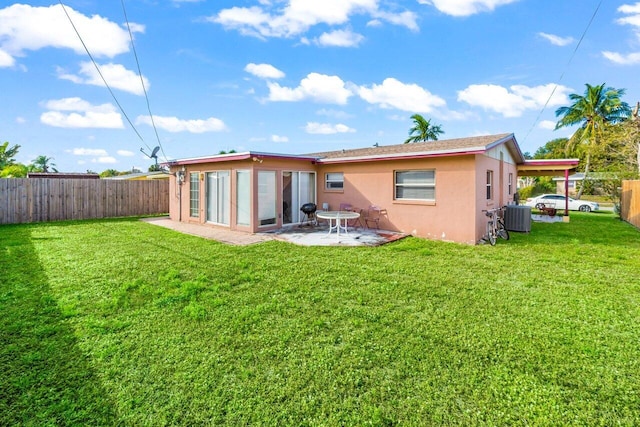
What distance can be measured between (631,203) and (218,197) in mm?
17964

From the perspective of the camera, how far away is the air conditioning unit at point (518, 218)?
1152 cm

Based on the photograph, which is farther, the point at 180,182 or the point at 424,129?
the point at 424,129

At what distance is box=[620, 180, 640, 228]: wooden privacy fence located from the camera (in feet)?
43.7

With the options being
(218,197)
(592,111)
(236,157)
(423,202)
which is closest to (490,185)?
(423,202)

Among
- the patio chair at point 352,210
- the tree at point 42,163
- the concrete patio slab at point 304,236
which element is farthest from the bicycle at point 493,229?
the tree at point 42,163

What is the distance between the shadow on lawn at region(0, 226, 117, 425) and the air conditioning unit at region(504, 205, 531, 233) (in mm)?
12880

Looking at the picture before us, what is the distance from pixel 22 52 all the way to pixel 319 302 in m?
15.9

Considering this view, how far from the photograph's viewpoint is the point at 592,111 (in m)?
28.2

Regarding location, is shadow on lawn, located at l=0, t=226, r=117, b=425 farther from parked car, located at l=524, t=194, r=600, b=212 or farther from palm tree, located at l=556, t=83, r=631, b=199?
palm tree, located at l=556, t=83, r=631, b=199

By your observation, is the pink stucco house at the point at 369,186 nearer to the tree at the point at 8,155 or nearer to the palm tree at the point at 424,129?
the palm tree at the point at 424,129

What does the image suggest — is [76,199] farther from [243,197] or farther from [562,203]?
[562,203]

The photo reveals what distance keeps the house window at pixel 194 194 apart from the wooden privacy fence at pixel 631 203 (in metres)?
18.0

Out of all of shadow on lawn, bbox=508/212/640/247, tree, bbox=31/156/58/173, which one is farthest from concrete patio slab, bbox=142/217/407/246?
tree, bbox=31/156/58/173

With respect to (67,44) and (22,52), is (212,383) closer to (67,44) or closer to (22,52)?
(67,44)
